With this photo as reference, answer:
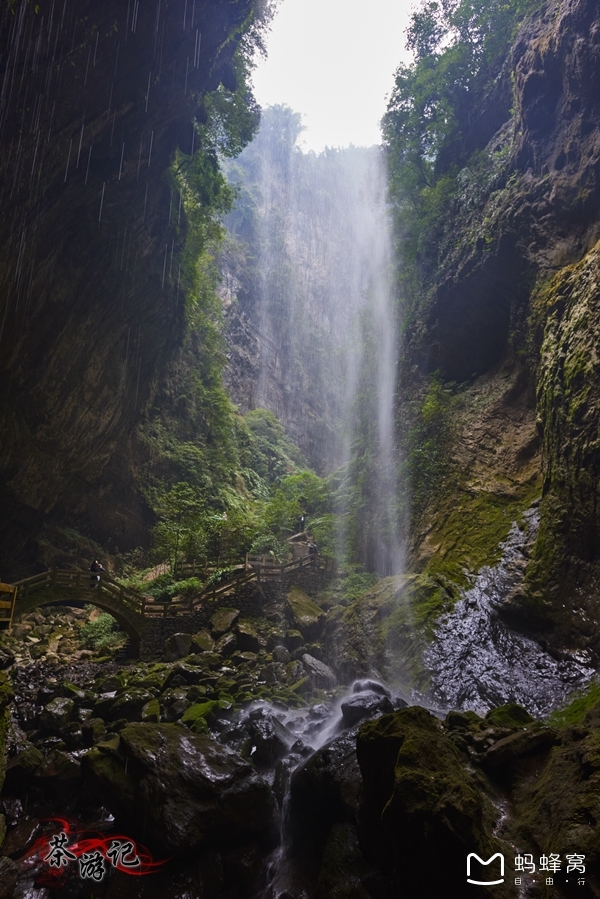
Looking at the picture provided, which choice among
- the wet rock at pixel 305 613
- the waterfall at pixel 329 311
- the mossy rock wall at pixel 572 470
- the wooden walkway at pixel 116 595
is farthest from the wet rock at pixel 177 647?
the mossy rock wall at pixel 572 470

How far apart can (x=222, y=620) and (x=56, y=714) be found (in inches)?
218

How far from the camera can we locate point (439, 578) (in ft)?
39.1

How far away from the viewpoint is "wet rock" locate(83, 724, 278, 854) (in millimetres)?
5664

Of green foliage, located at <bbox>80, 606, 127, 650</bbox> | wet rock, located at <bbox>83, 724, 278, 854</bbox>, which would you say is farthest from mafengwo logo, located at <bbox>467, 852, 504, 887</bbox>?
green foliage, located at <bbox>80, 606, 127, 650</bbox>

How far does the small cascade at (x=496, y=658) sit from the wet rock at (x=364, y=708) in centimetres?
157

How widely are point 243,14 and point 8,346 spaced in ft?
34.3

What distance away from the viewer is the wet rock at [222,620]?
14000 mm

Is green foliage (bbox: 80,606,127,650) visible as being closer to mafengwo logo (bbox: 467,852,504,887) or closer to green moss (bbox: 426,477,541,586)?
green moss (bbox: 426,477,541,586)

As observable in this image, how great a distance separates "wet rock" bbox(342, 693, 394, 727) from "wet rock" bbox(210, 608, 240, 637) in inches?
253

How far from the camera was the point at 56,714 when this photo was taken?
30.5 feet

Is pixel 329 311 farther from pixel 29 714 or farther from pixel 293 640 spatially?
pixel 29 714

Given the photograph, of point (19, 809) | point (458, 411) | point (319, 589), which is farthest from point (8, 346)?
point (458, 411)

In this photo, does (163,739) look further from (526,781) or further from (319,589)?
(319,589)

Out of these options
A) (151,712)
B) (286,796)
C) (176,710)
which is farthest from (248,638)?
(286,796)
